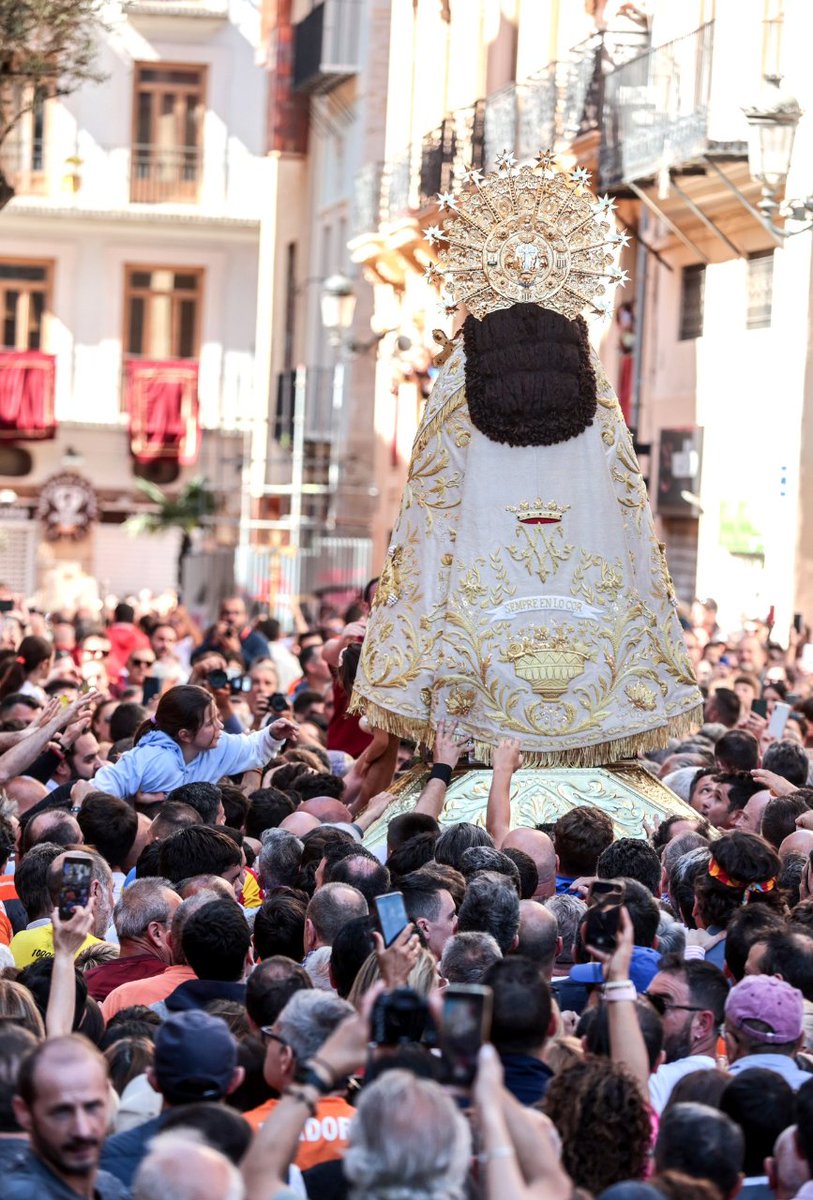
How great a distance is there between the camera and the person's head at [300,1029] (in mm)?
4898

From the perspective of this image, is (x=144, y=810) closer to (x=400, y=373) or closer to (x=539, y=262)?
(x=539, y=262)

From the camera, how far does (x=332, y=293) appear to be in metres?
25.5

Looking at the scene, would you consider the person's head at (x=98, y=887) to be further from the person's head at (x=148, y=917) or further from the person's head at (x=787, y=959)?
the person's head at (x=787, y=959)

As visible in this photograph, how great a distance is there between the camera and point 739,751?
9414mm

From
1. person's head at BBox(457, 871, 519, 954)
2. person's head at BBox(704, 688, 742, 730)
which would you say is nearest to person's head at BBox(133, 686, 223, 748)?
person's head at BBox(457, 871, 519, 954)

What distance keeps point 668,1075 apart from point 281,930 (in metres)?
1.51

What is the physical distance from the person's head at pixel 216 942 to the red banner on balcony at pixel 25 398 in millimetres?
30324

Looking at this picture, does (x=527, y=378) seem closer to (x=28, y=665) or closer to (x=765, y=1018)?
(x=765, y=1018)

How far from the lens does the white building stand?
36.1 metres

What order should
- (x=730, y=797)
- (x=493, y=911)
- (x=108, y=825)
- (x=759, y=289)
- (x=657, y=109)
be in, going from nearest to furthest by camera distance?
(x=493, y=911) → (x=108, y=825) → (x=730, y=797) → (x=759, y=289) → (x=657, y=109)

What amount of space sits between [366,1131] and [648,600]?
5.95 meters

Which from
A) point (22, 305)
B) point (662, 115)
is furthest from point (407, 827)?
point (22, 305)

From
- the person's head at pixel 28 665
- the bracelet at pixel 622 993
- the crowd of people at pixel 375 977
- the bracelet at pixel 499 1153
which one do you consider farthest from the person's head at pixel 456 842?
the person's head at pixel 28 665

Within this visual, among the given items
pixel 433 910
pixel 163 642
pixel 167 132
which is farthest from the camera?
pixel 167 132
